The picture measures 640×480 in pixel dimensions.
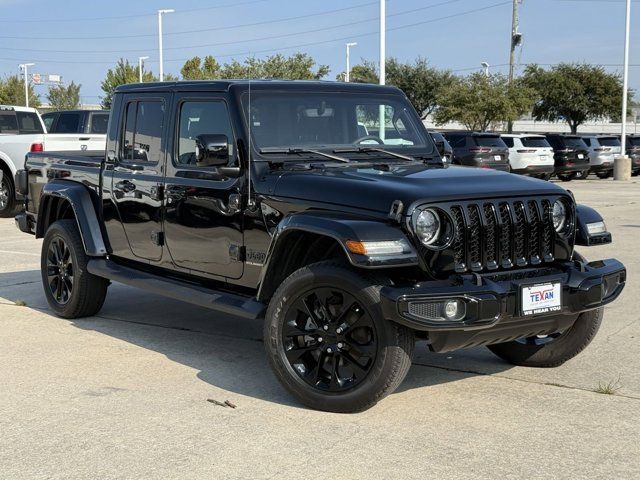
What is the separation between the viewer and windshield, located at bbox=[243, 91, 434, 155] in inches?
232

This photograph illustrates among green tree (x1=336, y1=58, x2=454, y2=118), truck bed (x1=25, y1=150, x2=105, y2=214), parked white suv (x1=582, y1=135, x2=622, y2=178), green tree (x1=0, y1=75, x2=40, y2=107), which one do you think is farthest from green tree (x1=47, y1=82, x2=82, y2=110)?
truck bed (x1=25, y1=150, x2=105, y2=214)

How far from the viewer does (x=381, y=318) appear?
4691mm

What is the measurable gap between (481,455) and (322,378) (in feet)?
3.52

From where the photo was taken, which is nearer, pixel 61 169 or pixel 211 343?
pixel 211 343

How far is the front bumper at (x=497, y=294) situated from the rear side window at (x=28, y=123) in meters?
13.7

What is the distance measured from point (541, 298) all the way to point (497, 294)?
36 centimetres

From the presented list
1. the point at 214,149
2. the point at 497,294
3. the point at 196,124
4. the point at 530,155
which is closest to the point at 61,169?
the point at 196,124

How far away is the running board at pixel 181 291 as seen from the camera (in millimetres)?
5480

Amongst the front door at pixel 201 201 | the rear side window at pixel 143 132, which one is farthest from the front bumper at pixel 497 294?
the rear side window at pixel 143 132

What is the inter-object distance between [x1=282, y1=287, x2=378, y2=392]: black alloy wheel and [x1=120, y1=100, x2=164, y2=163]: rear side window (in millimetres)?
2013

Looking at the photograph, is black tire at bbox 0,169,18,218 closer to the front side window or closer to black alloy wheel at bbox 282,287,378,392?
the front side window

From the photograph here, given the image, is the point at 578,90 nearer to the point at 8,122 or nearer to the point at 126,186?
the point at 8,122

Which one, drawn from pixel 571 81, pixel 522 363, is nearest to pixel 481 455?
pixel 522 363

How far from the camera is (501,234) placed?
16.5 ft
